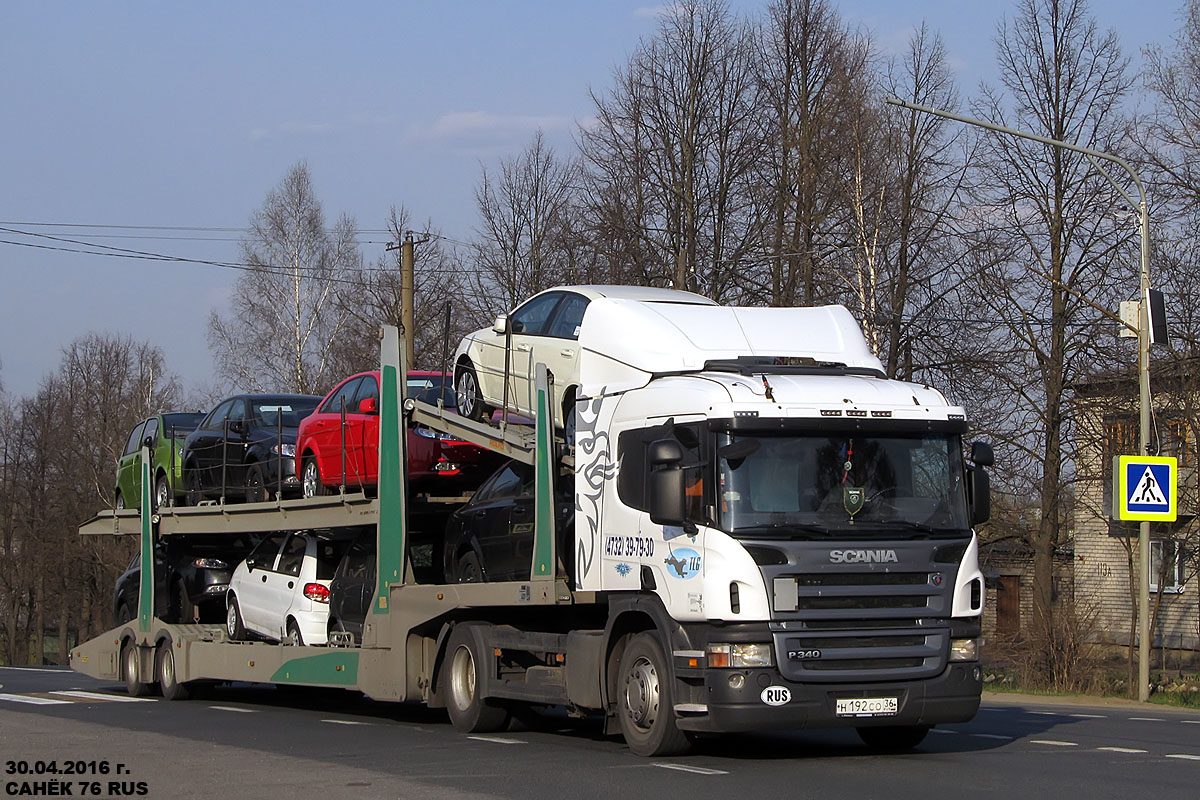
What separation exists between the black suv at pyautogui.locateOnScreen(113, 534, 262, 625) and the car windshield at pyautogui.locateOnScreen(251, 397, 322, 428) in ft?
6.33

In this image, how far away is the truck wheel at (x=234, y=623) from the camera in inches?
697

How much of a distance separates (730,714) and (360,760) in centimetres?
305

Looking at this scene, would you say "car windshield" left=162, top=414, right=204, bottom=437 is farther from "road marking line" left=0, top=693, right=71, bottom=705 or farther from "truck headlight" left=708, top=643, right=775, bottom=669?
"truck headlight" left=708, top=643, right=775, bottom=669

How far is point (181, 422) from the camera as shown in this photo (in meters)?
20.0

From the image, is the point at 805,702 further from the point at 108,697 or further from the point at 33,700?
the point at 108,697

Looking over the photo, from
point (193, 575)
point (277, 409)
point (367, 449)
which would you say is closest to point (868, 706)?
point (367, 449)

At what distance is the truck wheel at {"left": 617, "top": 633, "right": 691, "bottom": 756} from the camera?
33.4 feet

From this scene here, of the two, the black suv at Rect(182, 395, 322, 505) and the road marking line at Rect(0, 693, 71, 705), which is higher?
the black suv at Rect(182, 395, 322, 505)

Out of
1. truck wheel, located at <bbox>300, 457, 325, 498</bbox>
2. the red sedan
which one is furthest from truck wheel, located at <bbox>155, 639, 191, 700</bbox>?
the red sedan

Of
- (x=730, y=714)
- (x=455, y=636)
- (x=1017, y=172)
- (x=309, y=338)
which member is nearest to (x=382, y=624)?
(x=455, y=636)

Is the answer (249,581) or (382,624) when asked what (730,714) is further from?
(249,581)

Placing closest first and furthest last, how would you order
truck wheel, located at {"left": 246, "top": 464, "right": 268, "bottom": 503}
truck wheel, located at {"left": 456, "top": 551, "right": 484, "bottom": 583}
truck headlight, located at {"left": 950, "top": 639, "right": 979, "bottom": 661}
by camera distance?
truck headlight, located at {"left": 950, "top": 639, "right": 979, "bottom": 661}, truck wheel, located at {"left": 456, "top": 551, "right": 484, "bottom": 583}, truck wheel, located at {"left": 246, "top": 464, "right": 268, "bottom": 503}

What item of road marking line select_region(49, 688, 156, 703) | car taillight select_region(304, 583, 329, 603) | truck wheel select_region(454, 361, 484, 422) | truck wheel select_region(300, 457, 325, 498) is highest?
truck wheel select_region(454, 361, 484, 422)

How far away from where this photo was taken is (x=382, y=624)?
1402 cm
